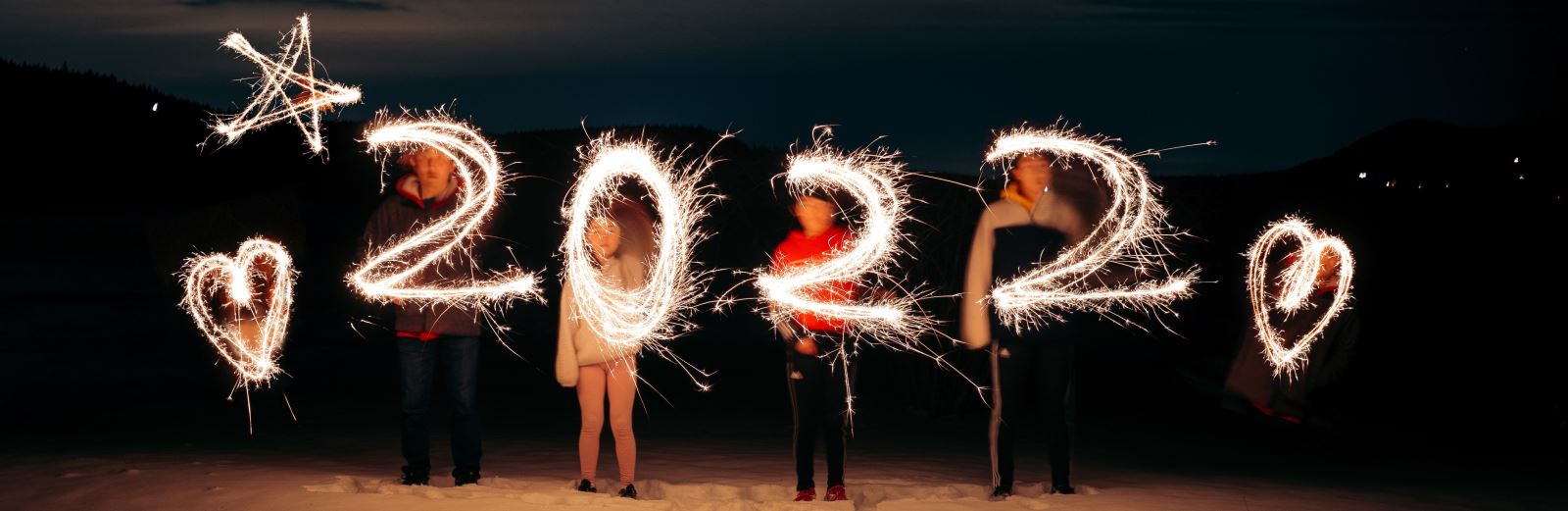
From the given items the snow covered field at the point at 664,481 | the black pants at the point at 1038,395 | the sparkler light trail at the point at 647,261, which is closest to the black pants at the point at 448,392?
the snow covered field at the point at 664,481

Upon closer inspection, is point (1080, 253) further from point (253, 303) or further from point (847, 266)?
point (253, 303)

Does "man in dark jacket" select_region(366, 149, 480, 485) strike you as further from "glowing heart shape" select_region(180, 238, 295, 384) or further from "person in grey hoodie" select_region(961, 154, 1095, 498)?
"person in grey hoodie" select_region(961, 154, 1095, 498)

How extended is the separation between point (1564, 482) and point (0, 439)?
34.4 ft

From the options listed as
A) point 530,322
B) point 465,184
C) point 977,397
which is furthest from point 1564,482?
point 530,322

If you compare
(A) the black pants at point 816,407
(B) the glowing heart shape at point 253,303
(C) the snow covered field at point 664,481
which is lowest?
(C) the snow covered field at point 664,481

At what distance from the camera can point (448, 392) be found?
27.0 feet

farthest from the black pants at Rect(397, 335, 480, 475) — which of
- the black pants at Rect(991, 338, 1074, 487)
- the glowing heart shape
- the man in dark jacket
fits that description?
the black pants at Rect(991, 338, 1074, 487)

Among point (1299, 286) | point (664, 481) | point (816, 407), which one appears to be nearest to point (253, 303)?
point (664, 481)

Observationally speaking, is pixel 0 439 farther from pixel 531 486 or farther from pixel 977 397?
pixel 977 397

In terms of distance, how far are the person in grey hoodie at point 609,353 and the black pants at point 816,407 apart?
2.84ft

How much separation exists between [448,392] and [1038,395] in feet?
10.2

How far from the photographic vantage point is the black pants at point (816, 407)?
786cm

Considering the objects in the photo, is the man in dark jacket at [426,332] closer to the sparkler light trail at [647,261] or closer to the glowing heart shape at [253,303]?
the sparkler light trail at [647,261]

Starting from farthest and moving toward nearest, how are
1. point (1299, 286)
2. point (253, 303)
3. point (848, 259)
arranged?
1. point (1299, 286)
2. point (253, 303)
3. point (848, 259)
